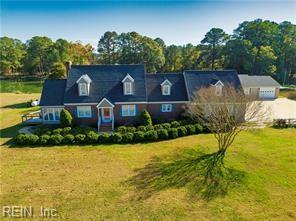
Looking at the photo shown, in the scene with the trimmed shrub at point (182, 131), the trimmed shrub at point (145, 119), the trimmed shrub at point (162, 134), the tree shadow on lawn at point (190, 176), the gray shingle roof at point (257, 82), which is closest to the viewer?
the tree shadow on lawn at point (190, 176)

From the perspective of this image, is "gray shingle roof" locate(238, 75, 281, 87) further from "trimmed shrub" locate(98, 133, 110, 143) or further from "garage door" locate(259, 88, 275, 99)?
"trimmed shrub" locate(98, 133, 110, 143)

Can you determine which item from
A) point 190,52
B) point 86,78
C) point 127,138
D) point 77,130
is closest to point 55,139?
point 77,130

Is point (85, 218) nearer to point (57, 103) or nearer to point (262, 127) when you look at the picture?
point (57, 103)

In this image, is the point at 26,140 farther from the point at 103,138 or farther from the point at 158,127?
the point at 158,127

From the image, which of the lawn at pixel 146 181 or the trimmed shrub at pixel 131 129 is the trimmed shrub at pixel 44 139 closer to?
the lawn at pixel 146 181

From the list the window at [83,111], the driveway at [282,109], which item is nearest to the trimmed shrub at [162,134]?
the window at [83,111]

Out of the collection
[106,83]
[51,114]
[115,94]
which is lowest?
[51,114]

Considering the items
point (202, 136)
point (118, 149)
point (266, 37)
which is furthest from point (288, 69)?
point (118, 149)
